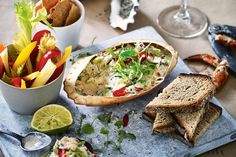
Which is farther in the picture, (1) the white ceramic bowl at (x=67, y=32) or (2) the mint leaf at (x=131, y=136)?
(1) the white ceramic bowl at (x=67, y=32)

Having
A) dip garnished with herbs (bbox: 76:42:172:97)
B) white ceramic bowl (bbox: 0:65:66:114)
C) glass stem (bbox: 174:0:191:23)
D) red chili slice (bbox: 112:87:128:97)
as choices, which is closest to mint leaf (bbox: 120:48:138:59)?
dip garnished with herbs (bbox: 76:42:172:97)

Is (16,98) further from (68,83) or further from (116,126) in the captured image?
(116,126)

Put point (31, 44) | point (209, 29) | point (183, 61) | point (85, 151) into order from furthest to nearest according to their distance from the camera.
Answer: point (209, 29)
point (183, 61)
point (31, 44)
point (85, 151)

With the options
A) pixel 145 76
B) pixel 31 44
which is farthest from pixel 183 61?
pixel 31 44

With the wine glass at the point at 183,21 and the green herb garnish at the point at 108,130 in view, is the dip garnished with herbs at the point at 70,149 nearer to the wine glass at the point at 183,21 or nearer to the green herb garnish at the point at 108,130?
the green herb garnish at the point at 108,130

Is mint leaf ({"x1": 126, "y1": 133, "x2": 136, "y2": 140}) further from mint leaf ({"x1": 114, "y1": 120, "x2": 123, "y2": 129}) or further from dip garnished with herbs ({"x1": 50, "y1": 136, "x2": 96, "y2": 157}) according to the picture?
dip garnished with herbs ({"x1": 50, "y1": 136, "x2": 96, "y2": 157})

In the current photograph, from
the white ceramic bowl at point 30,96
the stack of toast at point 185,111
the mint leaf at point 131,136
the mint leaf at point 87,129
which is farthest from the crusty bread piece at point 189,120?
the white ceramic bowl at point 30,96

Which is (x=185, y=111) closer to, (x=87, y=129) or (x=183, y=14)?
(x=87, y=129)
